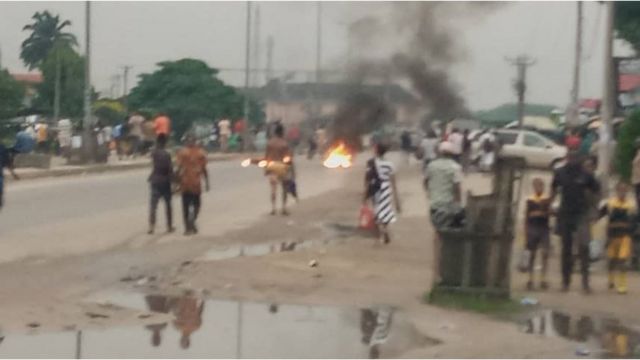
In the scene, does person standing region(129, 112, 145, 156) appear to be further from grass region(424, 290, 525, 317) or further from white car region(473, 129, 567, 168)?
grass region(424, 290, 525, 317)

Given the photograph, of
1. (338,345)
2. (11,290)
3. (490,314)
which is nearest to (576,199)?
(490,314)

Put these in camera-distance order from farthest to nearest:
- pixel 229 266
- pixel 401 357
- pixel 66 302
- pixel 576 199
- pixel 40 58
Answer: pixel 40 58 → pixel 229 266 → pixel 576 199 → pixel 66 302 → pixel 401 357

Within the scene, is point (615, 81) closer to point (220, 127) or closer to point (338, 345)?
point (338, 345)

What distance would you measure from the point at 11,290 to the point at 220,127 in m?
42.6

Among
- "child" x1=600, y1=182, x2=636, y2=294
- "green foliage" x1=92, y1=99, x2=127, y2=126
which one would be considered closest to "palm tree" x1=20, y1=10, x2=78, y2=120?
"green foliage" x1=92, y1=99, x2=127, y2=126

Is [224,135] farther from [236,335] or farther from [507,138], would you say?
[236,335]

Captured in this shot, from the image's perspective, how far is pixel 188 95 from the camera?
68750 millimetres

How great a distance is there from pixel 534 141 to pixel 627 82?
2197 cm

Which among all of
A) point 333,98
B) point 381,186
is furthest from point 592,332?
point 333,98

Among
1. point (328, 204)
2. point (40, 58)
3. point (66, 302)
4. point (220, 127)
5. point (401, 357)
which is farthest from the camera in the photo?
point (40, 58)

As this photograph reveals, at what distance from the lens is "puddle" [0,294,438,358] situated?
35.6ft

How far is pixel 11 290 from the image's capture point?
46.5 ft

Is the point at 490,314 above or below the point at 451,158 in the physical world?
below

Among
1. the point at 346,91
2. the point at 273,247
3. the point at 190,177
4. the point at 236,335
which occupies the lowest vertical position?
the point at 273,247
